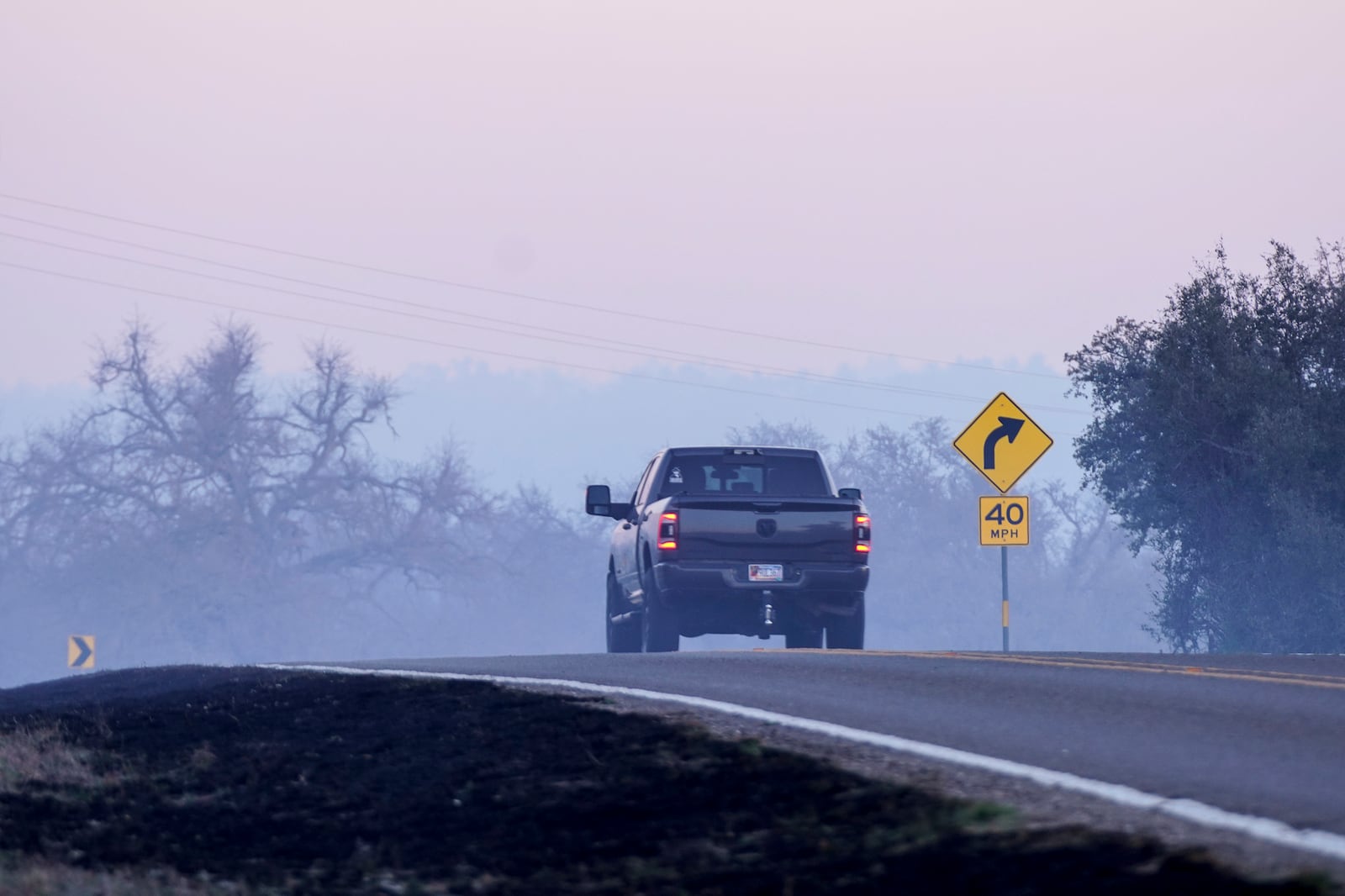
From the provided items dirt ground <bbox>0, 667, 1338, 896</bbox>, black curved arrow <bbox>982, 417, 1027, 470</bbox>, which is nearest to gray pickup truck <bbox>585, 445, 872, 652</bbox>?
dirt ground <bbox>0, 667, 1338, 896</bbox>

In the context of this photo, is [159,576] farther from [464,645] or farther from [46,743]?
[46,743]

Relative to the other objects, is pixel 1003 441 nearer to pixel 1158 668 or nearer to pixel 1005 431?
pixel 1005 431

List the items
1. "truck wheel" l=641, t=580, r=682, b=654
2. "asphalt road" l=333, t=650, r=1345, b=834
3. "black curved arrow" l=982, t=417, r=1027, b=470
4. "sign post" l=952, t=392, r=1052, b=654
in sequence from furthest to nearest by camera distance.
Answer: "black curved arrow" l=982, t=417, r=1027, b=470, "sign post" l=952, t=392, r=1052, b=654, "truck wheel" l=641, t=580, r=682, b=654, "asphalt road" l=333, t=650, r=1345, b=834

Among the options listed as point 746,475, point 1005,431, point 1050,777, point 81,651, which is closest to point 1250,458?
point 1005,431

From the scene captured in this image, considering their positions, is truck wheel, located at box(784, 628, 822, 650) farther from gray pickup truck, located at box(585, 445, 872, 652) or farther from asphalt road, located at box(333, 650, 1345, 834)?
asphalt road, located at box(333, 650, 1345, 834)

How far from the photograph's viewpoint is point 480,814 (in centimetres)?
791

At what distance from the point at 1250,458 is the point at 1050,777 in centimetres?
2110

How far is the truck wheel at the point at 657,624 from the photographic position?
18.0 meters

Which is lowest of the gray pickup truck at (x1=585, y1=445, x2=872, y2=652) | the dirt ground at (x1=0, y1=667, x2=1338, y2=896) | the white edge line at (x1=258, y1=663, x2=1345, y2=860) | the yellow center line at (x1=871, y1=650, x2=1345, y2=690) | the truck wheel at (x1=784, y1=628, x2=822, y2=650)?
the dirt ground at (x1=0, y1=667, x2=1338, y2=896)

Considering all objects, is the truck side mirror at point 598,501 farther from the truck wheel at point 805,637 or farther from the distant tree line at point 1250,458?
the distant tree line at point 1250,458

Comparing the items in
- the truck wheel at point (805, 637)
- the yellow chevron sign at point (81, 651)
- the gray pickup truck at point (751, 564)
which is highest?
the gray pickup truck at point (751, 564)

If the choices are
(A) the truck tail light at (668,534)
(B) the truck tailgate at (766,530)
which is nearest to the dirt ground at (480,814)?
(A) the truck tail light at (668,534)

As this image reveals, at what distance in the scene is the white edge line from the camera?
238 inches

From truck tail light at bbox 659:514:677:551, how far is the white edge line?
549 cm
